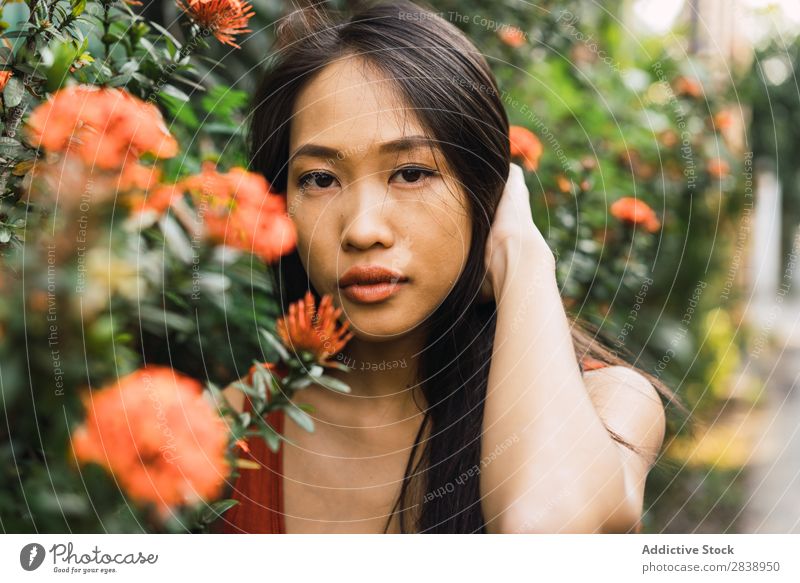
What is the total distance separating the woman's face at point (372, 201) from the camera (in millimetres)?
746

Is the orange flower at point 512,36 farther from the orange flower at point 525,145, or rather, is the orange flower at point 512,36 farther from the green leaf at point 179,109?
the green leaf at point 179,109

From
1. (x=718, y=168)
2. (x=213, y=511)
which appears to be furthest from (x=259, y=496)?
(x=718, y=168)

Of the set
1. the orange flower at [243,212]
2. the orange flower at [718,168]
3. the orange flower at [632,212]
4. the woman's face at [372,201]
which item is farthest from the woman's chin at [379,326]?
the orange flower at [718,168]

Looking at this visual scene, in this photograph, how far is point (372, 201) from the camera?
756 millimetres

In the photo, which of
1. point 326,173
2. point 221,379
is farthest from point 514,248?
point 221,379

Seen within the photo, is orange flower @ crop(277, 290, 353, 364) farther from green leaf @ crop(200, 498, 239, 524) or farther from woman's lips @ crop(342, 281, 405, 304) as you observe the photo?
green leaf @ crop(200, 498, 239, 524)

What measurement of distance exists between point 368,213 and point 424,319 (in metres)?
0.14

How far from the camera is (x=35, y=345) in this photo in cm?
66

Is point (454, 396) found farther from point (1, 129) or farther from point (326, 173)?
point (1, 129)

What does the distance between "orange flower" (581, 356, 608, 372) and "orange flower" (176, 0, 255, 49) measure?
0.51m

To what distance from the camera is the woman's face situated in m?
0.75

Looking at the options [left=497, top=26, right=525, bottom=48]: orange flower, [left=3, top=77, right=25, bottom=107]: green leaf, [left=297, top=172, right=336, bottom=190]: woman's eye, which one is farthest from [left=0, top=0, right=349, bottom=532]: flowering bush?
[left=497, top=26, right=525, bottom=48]: orange flower

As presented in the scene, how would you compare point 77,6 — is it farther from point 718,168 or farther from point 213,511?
point 718,168

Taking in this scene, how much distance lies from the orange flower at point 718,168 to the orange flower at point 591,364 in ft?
2.18
